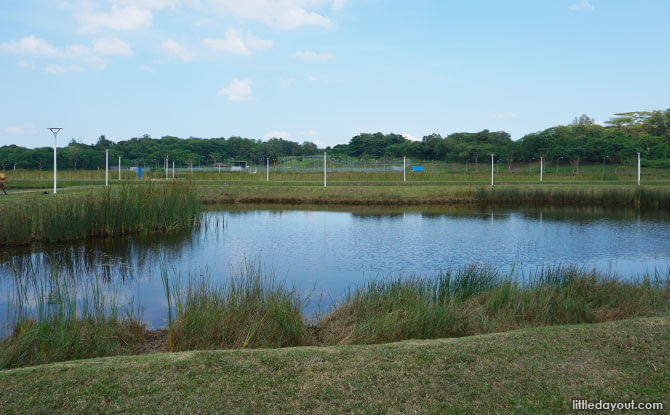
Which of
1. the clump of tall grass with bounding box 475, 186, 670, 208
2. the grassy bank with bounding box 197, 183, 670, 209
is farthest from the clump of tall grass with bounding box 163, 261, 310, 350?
the clump of tall grass with bounding box 475, 186, 670, 208

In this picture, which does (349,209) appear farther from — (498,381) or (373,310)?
(498,381)

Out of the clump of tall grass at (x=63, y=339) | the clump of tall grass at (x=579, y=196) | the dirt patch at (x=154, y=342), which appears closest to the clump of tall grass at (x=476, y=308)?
the dirt patch at (x=154, y=342)

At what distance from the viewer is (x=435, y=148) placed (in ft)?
255

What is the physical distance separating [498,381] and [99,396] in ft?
9.05

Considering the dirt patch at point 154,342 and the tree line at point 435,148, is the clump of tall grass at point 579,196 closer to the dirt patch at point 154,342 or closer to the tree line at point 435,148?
the dirt patch at point 154,342

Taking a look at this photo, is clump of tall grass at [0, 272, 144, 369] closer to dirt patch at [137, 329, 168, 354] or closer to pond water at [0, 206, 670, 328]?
dirt patch at [137, 329, 168, 354]

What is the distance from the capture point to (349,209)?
79.8 feet

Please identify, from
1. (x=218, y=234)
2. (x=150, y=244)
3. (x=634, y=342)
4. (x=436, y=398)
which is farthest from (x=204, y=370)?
(x=218, y=234)

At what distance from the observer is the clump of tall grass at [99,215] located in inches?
471

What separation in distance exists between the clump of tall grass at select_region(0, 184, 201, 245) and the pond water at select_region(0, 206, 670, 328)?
45 centimetres

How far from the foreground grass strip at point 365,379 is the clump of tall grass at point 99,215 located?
9.26 metres

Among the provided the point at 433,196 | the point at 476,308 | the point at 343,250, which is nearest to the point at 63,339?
the point at 476,308

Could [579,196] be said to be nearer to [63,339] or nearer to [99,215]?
[99,215]

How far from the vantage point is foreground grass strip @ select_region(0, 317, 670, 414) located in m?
3.41
